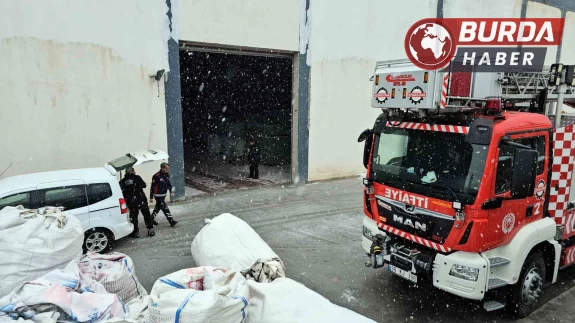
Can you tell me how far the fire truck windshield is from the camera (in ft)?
15.4

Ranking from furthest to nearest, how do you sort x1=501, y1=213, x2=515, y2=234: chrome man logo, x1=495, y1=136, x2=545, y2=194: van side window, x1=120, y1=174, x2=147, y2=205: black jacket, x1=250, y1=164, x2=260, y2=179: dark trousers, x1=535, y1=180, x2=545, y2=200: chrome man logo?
x1=250, y1=164, x2=260, y2=179: dark trousers
x1=120, y1=174, x2=147, y2=205: black jacket
x1=535, y1=180, x2=545, y2=200: chrome man logo
x1=501, y1=213, x2=515, y2=234: chrome man logo
x1=495, y1=136, x2=545, y2=194: van side window

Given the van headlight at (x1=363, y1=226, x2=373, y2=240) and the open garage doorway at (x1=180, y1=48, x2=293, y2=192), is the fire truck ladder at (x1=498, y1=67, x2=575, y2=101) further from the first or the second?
the open garage doorway at (x1=180, y1=48, x2=293, y2=192)

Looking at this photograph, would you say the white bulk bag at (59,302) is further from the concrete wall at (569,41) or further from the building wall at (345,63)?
the concrete wall at (569,41)

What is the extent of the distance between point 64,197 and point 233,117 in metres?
15.1

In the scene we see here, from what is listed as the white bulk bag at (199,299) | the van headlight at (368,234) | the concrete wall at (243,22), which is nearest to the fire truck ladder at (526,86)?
the van headlight at (368,234)

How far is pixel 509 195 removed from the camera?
15.7 feet

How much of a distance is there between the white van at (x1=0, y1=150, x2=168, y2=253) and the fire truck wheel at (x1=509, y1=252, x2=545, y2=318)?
22.2 ft

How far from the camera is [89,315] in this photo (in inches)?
136

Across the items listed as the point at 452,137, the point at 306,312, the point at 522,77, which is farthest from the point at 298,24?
the point at 306,312

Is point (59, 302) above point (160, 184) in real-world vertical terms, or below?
above

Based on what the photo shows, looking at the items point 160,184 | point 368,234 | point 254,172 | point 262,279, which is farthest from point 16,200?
point 254,172

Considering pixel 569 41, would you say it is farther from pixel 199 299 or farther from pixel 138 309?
pixel 138 309

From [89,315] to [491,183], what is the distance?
14.5 feet

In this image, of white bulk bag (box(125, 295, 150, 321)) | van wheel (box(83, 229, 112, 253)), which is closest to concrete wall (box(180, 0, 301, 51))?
van wheel (box(83, 229, 112, 253))
